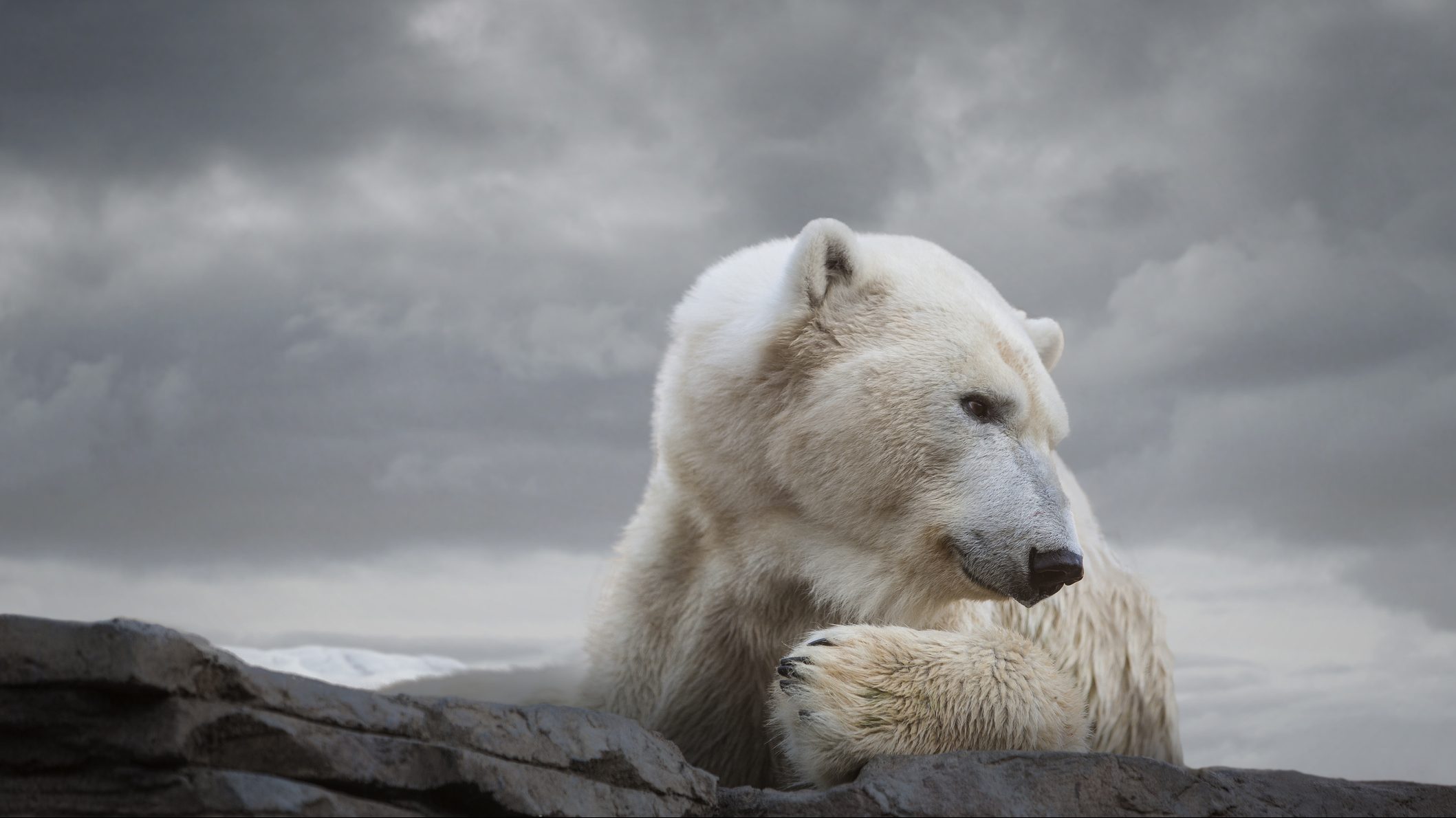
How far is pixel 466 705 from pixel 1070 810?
1.28m

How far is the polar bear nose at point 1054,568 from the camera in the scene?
282 cm

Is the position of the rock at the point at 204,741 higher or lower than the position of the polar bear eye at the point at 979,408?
lower

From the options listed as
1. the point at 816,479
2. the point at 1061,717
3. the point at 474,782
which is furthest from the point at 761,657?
the point at 474,782

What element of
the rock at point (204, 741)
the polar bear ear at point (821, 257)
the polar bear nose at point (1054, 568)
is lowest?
the rock at point (204, 741)

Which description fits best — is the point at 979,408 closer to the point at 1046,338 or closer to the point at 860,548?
the point at 860,548

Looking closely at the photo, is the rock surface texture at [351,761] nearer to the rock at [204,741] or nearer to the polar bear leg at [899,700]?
the rock at [204,741]

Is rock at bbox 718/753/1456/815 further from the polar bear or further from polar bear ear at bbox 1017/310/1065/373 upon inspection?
polar bear ear at bbox 1017/310/1065/373

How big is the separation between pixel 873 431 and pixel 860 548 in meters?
0.33

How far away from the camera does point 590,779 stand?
242cm

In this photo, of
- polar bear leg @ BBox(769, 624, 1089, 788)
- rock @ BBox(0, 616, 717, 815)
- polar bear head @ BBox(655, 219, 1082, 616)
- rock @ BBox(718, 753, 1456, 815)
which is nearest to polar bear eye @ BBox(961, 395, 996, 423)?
polar bear head @ BBox(655, 219, 1082, 616)

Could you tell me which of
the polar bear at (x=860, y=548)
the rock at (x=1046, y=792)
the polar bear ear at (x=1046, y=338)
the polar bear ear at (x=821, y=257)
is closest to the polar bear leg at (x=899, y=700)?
the polar bear at (x=860, y=548)

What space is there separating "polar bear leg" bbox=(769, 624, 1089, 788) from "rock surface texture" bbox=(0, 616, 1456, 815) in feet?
0.49

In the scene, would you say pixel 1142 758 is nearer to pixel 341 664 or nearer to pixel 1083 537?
pixel 1083 537

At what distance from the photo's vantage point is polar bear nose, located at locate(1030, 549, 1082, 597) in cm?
282
